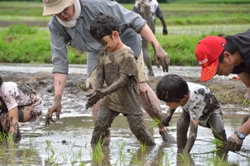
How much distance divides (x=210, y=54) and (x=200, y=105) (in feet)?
2.80

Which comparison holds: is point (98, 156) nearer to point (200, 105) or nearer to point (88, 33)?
point (200, 105)

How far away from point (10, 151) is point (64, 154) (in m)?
0.49

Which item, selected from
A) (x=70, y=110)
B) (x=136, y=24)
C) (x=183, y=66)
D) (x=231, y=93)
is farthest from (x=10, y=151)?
(x=183, y=66)

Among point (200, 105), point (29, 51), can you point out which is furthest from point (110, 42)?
point (29, 51)

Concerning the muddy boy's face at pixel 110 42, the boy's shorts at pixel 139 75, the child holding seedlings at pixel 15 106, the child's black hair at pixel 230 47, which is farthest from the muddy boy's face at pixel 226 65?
the child holding seedlings at pixel 15 106

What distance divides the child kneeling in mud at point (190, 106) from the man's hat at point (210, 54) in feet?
1.69

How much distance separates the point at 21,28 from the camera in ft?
58.7

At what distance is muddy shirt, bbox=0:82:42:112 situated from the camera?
600 centimetres

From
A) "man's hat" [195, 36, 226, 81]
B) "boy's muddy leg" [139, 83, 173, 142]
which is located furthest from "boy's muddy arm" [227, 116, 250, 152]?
"boy's muddy leg" [139, 83, 173, 142]

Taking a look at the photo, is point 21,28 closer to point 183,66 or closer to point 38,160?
point 183,66

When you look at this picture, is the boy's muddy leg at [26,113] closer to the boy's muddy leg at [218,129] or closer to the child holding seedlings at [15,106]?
the child holding seedlings at [15,106]

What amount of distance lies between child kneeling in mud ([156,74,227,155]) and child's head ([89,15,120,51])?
60 centimetres

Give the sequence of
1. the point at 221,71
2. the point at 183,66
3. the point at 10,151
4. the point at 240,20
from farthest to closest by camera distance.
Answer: the point at 240,20 < the point at 183,66 < the point at 10,151 < the point at 221,71

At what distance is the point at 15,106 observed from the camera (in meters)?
6.00
